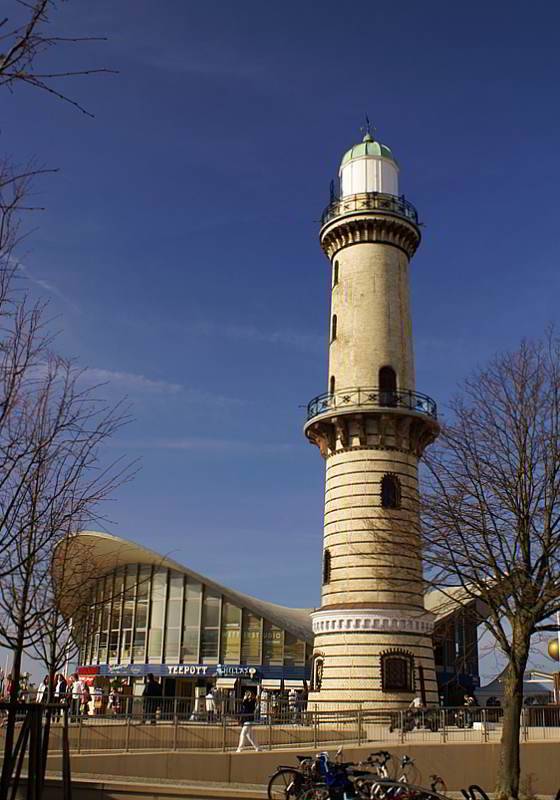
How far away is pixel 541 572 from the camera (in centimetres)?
1955

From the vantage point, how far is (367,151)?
123ft

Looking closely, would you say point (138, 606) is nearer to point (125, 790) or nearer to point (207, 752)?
point (207, 752)

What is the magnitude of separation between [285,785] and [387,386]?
19559mm

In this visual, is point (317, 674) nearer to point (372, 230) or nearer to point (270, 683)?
point (372, 230)

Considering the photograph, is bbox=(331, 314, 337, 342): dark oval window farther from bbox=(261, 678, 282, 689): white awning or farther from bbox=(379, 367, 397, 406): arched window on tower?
bbox=(261, 678, 282, 689): white awning

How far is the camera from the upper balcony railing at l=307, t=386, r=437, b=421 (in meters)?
32.9

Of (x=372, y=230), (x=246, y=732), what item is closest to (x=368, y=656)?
(x=246, y=732)

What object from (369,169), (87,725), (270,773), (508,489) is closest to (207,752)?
(270,773)

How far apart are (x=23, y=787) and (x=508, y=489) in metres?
12.4

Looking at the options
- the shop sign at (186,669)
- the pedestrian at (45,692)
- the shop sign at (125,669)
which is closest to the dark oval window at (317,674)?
the pedestrian at (45,692)

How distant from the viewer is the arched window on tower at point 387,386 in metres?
33.0

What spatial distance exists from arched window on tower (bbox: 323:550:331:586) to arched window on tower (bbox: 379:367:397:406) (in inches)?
241

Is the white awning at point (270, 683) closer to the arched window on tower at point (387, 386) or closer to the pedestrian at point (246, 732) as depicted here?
the arched window on tower at point (387, 386)

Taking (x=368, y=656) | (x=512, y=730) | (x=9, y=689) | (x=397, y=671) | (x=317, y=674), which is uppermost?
(x=368, y=656)
